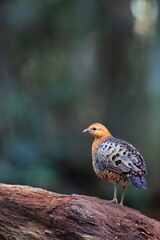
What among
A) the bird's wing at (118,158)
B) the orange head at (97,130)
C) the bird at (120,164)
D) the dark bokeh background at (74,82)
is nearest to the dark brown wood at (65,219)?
the bird at (120,164)

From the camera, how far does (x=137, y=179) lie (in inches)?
195

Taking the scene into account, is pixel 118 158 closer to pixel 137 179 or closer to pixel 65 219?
A: pixel 137 179

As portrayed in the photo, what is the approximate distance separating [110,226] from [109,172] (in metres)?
0.71

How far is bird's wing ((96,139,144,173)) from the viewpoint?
504cm

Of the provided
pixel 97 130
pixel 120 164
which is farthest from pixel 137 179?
pixel 97 130

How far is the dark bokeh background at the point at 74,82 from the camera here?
11758mm

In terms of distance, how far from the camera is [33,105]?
1295 cm

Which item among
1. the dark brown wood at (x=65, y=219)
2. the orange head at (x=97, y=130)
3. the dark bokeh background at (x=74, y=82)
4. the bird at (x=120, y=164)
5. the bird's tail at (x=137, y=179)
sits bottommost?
the dark brown wood at (x=65, y=219)

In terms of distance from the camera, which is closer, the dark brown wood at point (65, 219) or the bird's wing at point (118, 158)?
the dark brown wood at point (65, 219)

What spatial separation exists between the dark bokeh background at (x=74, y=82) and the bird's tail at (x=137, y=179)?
233 inches

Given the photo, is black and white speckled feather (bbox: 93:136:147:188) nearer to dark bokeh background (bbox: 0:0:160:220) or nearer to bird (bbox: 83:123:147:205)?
bird (bbox: 83:123:147:205)

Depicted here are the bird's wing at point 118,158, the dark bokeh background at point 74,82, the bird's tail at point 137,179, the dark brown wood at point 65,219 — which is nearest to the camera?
the dark brown wood at point 65,219

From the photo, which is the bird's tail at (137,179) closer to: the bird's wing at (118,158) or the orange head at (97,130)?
the bird's wing at (118,158)

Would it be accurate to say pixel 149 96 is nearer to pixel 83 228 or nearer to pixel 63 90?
pixel 63 90
